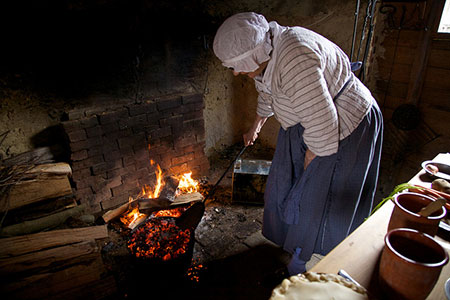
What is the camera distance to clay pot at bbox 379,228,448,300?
838 mm

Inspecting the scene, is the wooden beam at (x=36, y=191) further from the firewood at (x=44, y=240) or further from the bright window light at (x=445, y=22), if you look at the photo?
the bright window light at (x=445, y=22)

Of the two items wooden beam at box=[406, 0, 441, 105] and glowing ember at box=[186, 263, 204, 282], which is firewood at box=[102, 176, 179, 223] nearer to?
glowing ember at box=[186, 263, 204, 282]

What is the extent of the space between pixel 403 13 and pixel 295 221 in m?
2.86

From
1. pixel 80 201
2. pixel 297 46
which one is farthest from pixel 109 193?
pixel 297 46

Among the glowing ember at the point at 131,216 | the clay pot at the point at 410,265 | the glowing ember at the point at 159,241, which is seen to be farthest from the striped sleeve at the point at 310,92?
the glowing ember at the point at 131,216

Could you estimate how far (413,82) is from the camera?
350cm

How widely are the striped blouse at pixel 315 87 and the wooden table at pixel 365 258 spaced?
67cm

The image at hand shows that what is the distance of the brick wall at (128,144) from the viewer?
2.93m

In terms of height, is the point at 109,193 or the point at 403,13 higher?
the point at 403,13

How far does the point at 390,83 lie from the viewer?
3.71m

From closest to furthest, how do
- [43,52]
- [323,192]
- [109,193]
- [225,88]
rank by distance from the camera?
1. [323,192]
2. [43,52]
3. [109,193]
4. [225,88]

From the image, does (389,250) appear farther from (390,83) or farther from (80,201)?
(390,83)

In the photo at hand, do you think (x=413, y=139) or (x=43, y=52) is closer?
(x=43, y=52)

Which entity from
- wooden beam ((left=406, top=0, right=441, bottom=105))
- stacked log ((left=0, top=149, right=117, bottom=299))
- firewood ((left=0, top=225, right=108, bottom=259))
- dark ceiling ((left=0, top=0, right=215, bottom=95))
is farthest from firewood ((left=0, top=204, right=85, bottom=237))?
wooden beam ((left=406, top=0, right=441, bottom=105))
